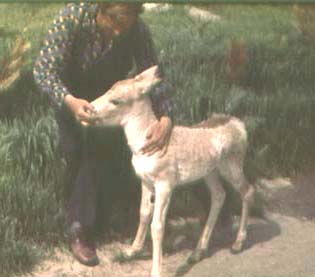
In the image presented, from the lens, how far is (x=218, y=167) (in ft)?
6.81

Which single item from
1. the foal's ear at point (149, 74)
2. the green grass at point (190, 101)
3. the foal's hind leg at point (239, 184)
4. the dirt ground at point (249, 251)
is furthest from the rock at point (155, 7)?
the dirt ground at point (249, 251)

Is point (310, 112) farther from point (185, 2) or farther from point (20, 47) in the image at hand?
point (20, 47)

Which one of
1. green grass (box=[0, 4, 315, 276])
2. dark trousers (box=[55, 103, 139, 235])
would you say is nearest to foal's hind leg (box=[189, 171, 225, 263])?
green grass (box=[0, 4, 315, 276])

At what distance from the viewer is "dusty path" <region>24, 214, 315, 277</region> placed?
2.03 m

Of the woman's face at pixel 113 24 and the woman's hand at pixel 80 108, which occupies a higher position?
A: the woman's face at pixel 113 24

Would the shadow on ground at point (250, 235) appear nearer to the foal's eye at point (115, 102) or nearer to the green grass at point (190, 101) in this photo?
the green grass at point (190, 101)

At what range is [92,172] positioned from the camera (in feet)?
6.64

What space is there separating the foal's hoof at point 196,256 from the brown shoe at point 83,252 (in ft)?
0.85

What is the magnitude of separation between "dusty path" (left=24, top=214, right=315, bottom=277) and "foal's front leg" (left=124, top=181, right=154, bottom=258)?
3 centimetres

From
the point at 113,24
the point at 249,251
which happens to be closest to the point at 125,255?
the point at 249,251

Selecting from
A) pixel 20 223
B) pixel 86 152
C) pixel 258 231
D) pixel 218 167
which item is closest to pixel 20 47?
pixel 86 152

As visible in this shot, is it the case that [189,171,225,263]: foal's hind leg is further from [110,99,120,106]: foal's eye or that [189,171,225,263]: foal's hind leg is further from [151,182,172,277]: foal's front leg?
[110,99,120,106]: foal's eye

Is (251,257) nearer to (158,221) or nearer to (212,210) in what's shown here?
(212,210)

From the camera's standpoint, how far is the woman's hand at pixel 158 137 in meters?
2.00
